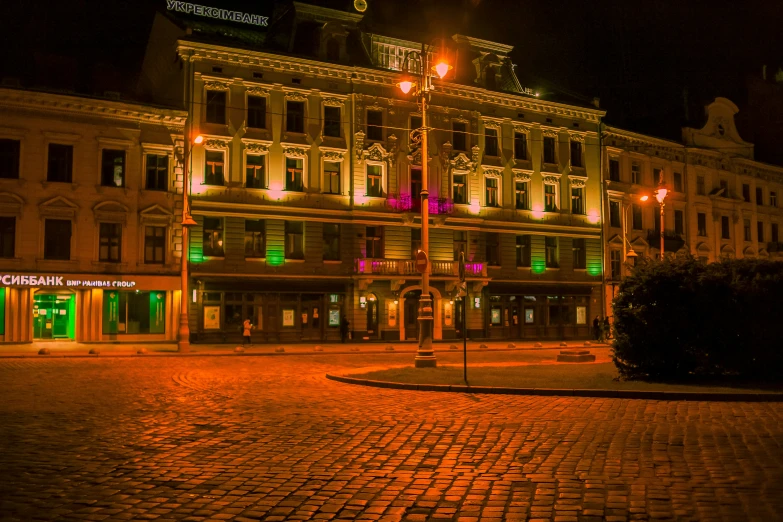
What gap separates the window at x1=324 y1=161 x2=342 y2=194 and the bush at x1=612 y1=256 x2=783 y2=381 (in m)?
26.1

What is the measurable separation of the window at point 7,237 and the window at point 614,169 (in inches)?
1494

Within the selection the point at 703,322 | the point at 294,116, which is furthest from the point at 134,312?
the point at 703,322

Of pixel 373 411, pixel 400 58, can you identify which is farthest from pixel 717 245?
pixel 373 411

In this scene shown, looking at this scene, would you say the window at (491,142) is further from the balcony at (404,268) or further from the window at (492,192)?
the balcony at (404,268)

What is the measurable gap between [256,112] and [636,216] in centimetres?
2918

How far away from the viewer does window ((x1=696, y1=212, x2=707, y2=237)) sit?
189ft

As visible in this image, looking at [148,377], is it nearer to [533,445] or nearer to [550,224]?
[533,445]

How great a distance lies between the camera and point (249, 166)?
132 feet

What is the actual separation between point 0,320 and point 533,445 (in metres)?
31.9

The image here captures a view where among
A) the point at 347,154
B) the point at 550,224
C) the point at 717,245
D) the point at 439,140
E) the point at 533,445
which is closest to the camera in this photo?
the point at 533,445

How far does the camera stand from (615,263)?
173 feet

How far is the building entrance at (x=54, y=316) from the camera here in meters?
36.4

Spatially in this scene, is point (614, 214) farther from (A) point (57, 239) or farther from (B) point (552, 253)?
(A) point (57, 239)

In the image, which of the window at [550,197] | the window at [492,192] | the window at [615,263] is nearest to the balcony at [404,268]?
the window at [492,192]
